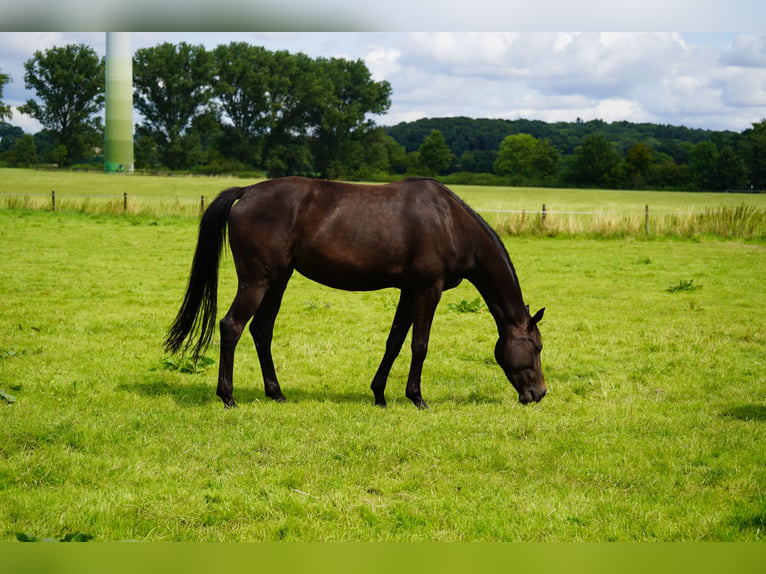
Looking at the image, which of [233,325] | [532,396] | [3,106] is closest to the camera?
[233,325]

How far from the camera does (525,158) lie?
82.9m

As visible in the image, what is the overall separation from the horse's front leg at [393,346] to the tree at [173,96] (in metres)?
69.2

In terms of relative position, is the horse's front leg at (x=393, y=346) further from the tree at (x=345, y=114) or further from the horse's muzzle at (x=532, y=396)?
the tree at (x=345, y=114)

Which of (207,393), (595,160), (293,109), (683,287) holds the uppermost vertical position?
(293,109)

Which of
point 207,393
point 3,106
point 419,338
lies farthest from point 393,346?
point 3,106

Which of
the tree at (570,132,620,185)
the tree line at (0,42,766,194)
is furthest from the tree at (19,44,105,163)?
the tree at (570,132,620,185)

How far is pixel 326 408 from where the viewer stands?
20.8 ft

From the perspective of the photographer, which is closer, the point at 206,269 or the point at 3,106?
the point at 206,269

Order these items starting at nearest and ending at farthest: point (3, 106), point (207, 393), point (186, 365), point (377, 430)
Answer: point (377, 430), point (207, 393), point (186, 365), point (3, 106)

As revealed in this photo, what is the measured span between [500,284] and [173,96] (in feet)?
234

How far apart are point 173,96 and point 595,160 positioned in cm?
4528

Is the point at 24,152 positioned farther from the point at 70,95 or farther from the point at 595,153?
the point at 595,153

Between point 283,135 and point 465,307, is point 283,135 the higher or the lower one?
the higher one

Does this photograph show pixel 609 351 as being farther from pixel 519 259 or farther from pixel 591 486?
pixel 519 259
